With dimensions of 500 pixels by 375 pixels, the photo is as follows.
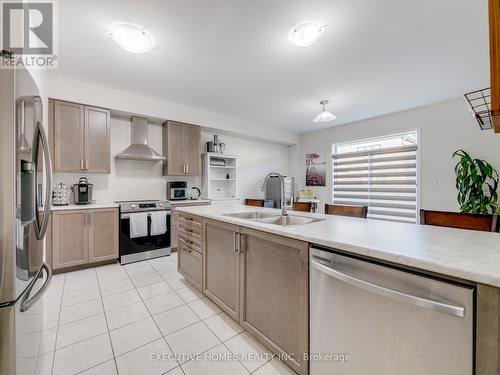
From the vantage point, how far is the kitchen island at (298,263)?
70cm

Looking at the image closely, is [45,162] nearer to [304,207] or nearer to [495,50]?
[495,50]

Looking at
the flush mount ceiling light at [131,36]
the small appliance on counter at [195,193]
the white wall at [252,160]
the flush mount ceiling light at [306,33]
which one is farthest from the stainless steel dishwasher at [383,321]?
the white wall at [252,160]

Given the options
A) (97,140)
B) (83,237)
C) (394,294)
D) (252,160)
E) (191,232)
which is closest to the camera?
(394,294)

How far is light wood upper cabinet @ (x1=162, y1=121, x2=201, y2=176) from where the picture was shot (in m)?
3.85

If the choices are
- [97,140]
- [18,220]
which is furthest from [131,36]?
[18,220]

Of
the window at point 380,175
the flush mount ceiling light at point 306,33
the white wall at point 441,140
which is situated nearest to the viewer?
the flush mount ceiling light at point 306,33

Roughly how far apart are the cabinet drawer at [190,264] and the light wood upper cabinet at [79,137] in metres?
1.87

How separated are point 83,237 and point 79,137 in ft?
4.65

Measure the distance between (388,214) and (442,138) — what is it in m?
1.69

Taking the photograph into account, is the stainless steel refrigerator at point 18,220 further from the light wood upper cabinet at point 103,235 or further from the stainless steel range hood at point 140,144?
the stainless steel range hood at point 140,144

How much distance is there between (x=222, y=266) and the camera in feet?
6.15

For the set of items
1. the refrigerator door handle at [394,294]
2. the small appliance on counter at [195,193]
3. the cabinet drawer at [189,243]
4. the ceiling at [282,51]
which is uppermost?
the ceiling at [282,51]

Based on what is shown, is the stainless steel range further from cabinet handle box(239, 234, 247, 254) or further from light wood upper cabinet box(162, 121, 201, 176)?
cabinet handle box(239, 234, 247, 254)

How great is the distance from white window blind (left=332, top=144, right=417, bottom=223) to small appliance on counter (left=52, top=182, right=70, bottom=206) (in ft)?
17.5
